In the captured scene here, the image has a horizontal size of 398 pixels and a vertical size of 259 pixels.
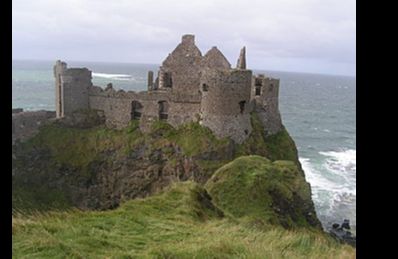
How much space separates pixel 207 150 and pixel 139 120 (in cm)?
547

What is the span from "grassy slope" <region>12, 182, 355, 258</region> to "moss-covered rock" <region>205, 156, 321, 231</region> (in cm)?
592

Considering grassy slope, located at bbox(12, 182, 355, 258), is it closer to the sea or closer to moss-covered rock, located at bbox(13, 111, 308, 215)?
the sea

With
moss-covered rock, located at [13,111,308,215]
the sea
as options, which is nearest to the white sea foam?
the sea

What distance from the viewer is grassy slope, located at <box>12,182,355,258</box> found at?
7758 millimetres

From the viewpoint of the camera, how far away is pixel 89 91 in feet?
105

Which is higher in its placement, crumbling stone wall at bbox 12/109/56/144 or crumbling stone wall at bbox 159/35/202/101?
crumbling stone wall at bbox 159/35/202/101

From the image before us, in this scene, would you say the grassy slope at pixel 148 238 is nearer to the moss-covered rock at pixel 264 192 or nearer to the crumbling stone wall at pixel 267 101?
the moss-covered rock at pixel 264 192

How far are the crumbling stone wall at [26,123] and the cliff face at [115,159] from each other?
438 millimetres

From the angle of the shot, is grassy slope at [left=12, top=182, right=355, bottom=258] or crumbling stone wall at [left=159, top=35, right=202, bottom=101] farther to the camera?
crumbling stone wall at [left=159, top=35, right=202, bottom=101]

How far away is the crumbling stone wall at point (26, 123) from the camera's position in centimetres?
2958

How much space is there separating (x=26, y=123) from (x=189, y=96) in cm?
1037

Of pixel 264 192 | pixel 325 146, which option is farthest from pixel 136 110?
pixel 325 146

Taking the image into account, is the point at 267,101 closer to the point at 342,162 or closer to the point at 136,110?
the point at 136,110
